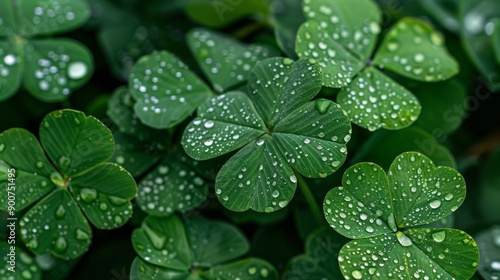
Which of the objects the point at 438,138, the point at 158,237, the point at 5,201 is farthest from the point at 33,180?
the point at 438,138

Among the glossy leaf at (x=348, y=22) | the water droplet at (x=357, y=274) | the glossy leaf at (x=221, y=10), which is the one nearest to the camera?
the water droplet at (x=357, y=274)

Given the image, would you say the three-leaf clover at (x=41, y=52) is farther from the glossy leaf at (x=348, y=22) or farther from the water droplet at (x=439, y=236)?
the water droplet at (x=439, y=236)

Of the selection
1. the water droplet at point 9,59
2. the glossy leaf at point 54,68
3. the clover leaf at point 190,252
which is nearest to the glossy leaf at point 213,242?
the clover leaf at point 190,252

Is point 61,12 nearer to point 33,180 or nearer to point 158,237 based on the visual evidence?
point 33,180

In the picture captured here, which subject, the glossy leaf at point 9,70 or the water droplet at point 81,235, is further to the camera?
the glossy leaf at point 9,70

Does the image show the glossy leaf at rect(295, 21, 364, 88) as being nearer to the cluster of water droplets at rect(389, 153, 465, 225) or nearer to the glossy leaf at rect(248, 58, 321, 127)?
the glossy leaf at rect(248, 58, 321, 127)

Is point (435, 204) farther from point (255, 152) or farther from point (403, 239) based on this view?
point (255, 152)
